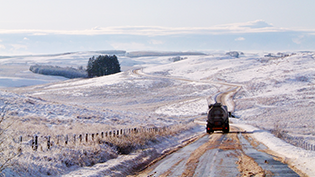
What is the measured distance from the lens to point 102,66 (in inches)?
5256

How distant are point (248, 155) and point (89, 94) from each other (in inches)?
2760

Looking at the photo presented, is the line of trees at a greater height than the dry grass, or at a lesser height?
lesser

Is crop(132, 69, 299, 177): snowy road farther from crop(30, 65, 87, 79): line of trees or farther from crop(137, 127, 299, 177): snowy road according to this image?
crop(30, 65, 87, 79): line of trees

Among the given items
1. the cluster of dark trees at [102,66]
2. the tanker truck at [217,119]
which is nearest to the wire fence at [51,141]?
the tanker truck at [217,119]

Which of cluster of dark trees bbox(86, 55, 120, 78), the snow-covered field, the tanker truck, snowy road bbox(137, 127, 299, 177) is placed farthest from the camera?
cluster of dark trees bbox(86, 55, 120, 78)

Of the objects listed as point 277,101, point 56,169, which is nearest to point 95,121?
point 56,169

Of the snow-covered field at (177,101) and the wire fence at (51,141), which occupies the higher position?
the wire fence at (51,141)

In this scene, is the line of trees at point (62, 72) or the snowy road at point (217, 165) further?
the line of trees at point (62, 72)

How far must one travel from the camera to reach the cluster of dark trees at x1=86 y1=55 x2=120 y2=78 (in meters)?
132

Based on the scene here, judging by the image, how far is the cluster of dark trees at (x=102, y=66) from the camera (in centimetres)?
13238

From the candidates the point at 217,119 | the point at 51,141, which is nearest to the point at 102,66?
the point at 217,119

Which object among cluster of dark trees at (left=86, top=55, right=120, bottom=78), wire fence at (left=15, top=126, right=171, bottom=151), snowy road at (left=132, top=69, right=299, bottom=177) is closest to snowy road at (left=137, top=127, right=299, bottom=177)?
snowy road at (left=132, top=69, right=299, bottom=177)

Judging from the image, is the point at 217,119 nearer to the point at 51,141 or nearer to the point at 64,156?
the point at 51,141

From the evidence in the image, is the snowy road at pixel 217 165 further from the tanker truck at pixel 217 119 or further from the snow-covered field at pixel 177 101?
the tanker truck at pixel 217 119
